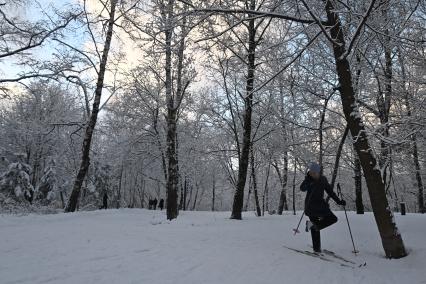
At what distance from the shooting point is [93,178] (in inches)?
1750

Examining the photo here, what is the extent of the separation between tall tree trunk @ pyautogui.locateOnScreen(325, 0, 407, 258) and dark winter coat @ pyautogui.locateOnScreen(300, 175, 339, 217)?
82cm

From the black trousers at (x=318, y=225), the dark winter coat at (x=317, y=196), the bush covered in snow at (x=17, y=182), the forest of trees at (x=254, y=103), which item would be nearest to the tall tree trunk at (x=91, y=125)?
the forest of trees at (x=254, y=103)

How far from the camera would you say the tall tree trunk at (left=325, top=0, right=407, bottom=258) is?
304 inches

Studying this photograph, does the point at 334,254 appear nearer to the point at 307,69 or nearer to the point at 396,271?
the point at 396,271

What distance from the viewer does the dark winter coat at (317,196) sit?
26.8 ft

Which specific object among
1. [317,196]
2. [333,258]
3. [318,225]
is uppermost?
[317,196]

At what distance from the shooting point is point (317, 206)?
8.19m

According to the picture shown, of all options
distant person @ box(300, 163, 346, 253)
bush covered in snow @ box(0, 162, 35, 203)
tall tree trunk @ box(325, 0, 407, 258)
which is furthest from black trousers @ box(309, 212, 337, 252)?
bush covered in snow @ box(0, 162, 35, 203)

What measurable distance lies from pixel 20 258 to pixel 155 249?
220cm

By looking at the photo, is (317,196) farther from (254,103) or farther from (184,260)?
(254,103)

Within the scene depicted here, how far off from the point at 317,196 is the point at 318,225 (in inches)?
23.2

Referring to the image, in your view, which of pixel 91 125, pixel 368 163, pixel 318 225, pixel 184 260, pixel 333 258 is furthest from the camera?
pixel 91 125

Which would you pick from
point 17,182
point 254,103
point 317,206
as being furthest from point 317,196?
point 17,182

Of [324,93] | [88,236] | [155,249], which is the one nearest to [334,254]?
[155,249]
